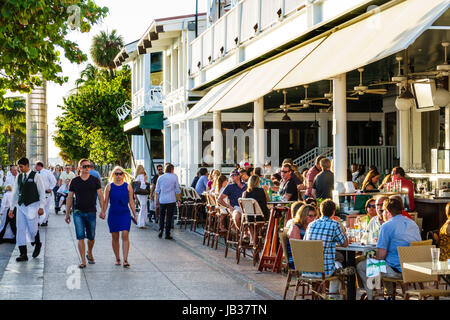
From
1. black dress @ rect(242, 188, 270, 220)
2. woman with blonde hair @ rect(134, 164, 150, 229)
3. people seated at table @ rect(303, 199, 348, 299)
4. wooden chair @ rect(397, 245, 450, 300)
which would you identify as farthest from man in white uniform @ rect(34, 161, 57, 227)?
wooden chair @ rect(397, 245, 450, 300)

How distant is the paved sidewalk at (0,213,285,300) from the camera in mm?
10500

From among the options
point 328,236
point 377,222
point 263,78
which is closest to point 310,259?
point 328,236

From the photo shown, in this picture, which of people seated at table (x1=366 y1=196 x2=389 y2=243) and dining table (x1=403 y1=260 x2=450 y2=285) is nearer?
dining table (x1=403 y1=260 x2=450 y2=285)

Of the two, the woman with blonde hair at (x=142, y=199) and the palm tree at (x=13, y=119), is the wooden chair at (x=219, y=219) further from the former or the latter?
the palm tree at (x=13, y=119)

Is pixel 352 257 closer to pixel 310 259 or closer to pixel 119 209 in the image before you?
pixel 310 259

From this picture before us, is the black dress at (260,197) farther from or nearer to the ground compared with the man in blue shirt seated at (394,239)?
farther from the ground

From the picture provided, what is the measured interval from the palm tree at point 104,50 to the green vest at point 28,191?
67.0 m

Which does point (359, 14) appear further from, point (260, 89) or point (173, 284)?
point (173, 284)

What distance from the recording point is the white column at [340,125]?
14537 millimetres

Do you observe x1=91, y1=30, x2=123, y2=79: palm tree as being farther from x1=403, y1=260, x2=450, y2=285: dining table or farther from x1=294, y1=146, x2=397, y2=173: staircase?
x1=403, y1=260, x2=450, y2=285: dining table

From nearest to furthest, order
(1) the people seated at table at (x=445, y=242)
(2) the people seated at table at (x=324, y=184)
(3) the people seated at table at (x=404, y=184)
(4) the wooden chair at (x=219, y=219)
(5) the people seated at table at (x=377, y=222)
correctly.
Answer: (1) the people seated at table at (x=445, y=242), (5) the people seated at table at (x=377, y=222), (3) the people seated at table at (x=404, y=184), (2) the people seated at table at (x=324, y=184), (4) the wooden chair at (x=219, y=219)

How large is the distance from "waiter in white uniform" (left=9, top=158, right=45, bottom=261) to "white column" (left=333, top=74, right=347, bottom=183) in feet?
18.6

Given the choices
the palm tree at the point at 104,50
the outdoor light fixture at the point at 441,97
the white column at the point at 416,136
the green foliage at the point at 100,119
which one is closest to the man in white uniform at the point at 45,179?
the white column at the point at 416,136
